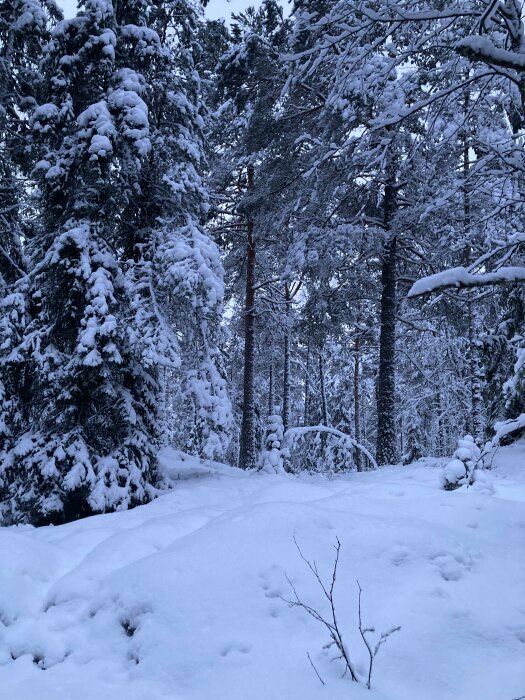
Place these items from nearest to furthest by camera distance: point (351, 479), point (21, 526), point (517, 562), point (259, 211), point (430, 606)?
point (430, 606)
point (517, 562)
point (21, 526)
point (351, 479)
point (259, 211)

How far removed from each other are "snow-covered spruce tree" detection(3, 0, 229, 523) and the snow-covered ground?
263 centimetres

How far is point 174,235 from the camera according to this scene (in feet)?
27.4

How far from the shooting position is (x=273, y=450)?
30.6 feet

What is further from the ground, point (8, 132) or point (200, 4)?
point (200, 4)

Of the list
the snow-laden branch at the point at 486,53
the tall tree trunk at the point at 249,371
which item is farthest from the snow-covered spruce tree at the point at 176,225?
the snow-laden branch at the point at 486,53

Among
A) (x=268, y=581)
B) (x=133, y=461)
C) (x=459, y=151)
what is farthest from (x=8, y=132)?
(x=268, y=581)

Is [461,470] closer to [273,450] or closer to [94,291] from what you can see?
[273,450]


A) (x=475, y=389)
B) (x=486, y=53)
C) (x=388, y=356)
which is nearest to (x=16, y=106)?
(x=388, y=356)

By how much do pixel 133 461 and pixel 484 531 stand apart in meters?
5.37

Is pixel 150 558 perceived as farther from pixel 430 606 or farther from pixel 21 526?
pixel 21 526

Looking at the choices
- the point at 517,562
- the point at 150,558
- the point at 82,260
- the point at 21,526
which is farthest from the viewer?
the point at 82,260

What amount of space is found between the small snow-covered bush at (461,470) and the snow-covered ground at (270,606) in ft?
1.58

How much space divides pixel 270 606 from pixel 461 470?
316cm

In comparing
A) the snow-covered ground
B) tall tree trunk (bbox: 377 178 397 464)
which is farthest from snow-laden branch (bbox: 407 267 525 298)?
tall tree trunk (bbox: 377 178 397 464)
